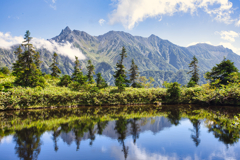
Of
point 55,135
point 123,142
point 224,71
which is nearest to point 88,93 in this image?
point 55,135

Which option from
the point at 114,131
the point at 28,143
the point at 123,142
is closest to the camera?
the point at 28,143

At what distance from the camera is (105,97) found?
29469 mm

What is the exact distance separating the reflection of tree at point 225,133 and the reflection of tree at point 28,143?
1156cm

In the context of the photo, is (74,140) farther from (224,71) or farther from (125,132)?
(224,71)

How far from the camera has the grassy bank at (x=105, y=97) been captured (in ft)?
81.1

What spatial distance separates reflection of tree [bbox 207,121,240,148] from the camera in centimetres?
978

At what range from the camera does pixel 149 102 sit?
30.5 metres

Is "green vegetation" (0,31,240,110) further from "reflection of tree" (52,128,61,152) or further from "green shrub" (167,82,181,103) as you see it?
"reflection of tree" (52,128,61,152)

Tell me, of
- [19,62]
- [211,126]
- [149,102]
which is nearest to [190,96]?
[149,102]

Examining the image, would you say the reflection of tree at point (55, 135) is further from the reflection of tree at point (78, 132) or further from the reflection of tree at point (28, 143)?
the reflection of tree at point (78, 132)

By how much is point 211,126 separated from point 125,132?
24.3ft

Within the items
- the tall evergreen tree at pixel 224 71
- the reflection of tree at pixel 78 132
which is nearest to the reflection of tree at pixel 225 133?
the reflection of tree at pixel 78 132

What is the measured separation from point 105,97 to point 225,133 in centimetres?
2123

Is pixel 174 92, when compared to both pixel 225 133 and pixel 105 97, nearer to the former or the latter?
pixel 105 97
